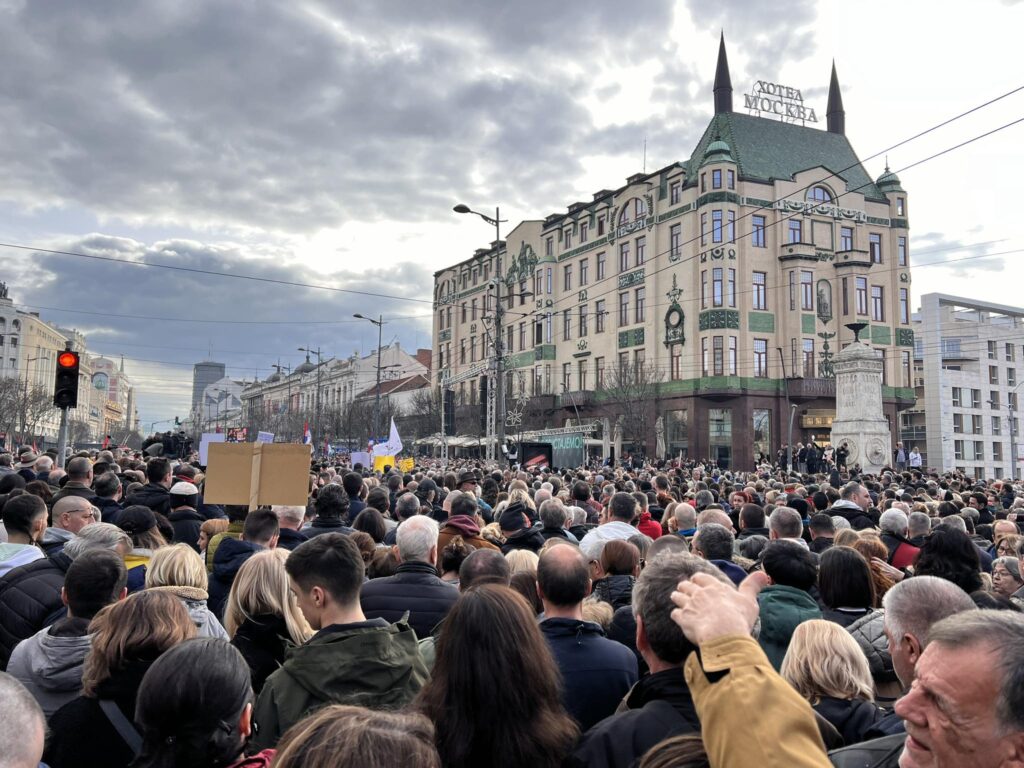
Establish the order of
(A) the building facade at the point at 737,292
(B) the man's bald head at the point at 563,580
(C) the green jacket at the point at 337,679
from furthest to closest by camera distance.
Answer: (A) the building facade at the point at 737,292 → (B) the man's bald head at the point at 563,580 → (C) the green jacket at the point at 337,679

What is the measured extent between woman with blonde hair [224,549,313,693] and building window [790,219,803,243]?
172 ft

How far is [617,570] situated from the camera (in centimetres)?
603

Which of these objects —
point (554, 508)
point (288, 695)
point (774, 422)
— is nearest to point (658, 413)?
point (774, 422)

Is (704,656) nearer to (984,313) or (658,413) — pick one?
(658,413)

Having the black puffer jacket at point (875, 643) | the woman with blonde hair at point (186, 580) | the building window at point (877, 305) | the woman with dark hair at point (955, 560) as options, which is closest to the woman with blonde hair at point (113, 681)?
the woman with blonde hair at point (186, 580)

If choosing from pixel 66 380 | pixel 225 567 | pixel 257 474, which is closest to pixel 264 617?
pixel 225 567

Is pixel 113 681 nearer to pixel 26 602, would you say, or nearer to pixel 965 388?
pixel 26 602

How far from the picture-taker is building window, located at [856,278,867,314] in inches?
2079

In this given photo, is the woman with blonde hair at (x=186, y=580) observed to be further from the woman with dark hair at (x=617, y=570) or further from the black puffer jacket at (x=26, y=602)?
the woman with dark hair at (x=617, y=570)

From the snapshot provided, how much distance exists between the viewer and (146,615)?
3254mm

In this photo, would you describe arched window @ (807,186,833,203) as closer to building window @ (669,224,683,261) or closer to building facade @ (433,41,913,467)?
→ building facade @ (433,41,913,467)

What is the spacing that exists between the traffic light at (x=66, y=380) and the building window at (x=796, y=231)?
156ft

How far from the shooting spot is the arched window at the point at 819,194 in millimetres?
52500

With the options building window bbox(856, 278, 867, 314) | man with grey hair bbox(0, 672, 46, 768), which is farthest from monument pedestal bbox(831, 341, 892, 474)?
man with grey hair bbox(0, 672, 46, 768)
